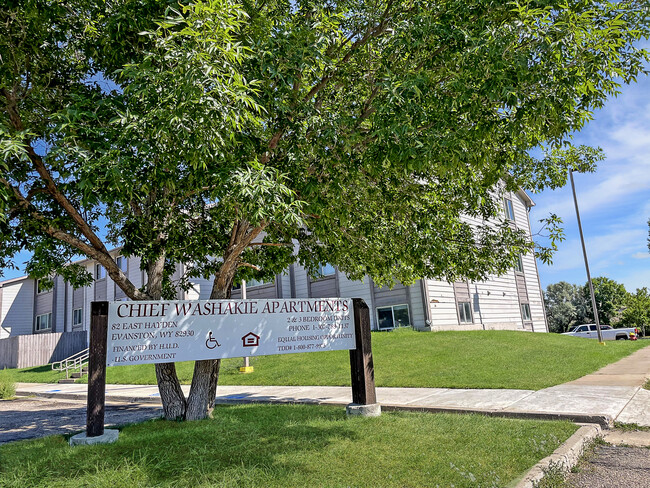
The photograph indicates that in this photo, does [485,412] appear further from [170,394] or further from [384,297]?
[384,297]

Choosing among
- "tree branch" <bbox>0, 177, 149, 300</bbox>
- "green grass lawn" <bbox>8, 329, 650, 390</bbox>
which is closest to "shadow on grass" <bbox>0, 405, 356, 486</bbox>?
"tree branch" <bbox>0, 177, 149, 300</bbox>

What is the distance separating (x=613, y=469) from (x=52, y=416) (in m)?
12.7

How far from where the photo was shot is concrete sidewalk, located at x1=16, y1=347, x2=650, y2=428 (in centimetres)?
823

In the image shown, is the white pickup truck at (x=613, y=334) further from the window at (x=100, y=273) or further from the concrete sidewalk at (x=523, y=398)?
the window at (x=100, y=273)

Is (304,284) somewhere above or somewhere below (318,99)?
below

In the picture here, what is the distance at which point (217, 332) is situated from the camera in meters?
7.71

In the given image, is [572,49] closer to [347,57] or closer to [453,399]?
[347,57]

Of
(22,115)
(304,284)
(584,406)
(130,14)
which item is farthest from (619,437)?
(304,284)

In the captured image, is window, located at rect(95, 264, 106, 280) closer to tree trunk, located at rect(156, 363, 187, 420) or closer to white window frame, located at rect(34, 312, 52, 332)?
white window frame, located at rect(34, 312, 52, 332)

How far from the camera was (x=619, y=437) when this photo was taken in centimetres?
706

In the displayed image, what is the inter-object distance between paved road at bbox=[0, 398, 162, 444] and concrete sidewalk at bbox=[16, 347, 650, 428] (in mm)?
1466

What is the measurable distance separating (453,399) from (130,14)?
30.4 ft

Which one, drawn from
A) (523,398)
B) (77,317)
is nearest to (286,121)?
(523,398)

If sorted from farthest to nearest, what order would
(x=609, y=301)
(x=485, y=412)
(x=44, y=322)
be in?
(x=609, y=301) → (x=44, y=322) → (x=485, y=412)
